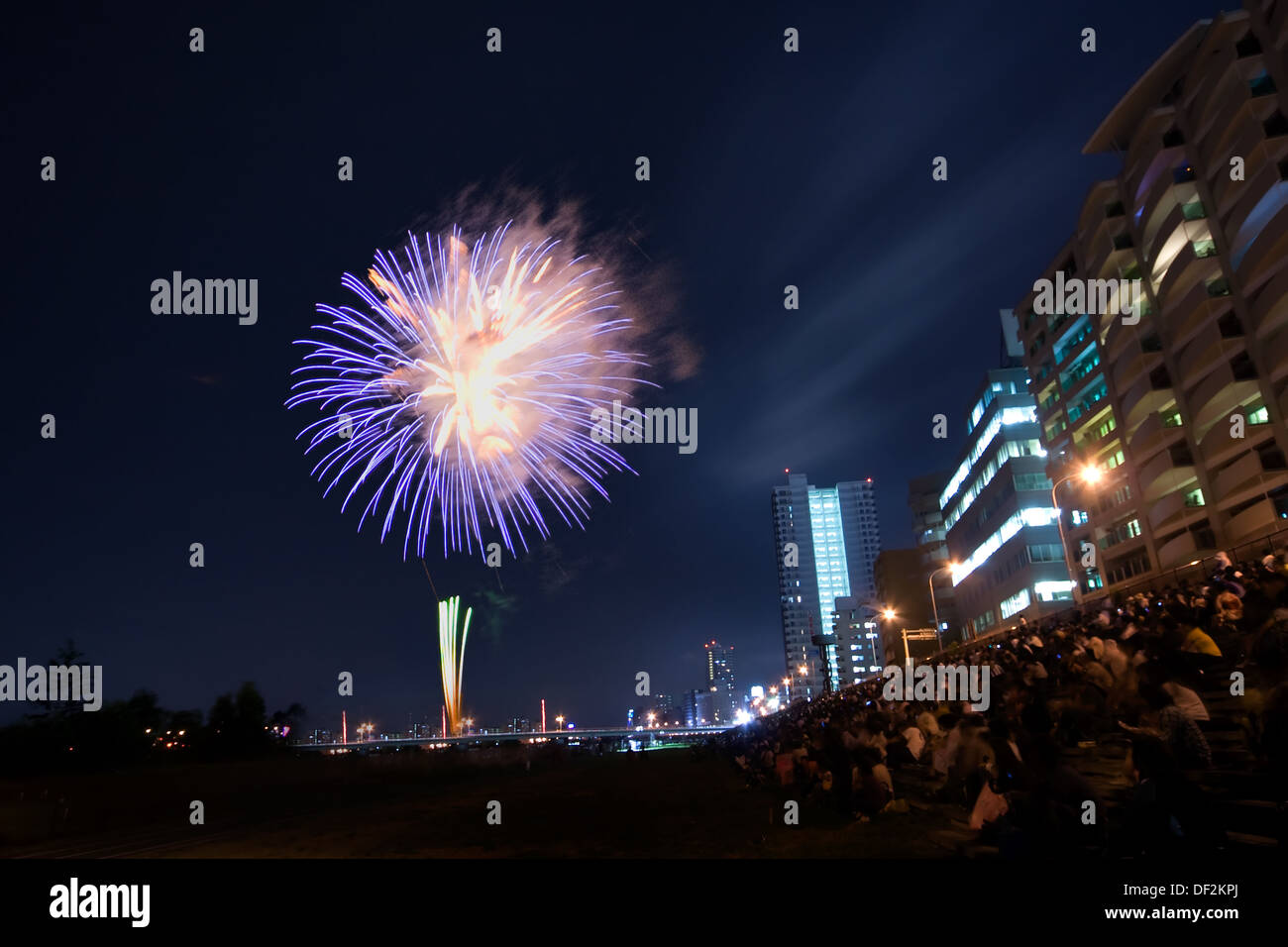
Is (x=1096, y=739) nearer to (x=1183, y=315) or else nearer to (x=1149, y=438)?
(x=1183, y=315)

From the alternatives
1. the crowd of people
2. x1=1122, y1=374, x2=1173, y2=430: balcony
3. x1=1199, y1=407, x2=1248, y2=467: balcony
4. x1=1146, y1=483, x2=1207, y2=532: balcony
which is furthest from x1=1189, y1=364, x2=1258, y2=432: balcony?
the crowd of people

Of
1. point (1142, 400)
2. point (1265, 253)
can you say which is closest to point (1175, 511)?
point (1142, 400)

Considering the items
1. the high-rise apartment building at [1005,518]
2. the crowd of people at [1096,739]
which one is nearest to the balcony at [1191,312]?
the high-rise apartment building at [1005,518]

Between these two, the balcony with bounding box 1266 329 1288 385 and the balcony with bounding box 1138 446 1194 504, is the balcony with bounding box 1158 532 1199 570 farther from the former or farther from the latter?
the balcony with bounding box 1266 329 1288 385

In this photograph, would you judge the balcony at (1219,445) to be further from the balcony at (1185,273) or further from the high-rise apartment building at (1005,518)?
the high-rise apartment building at (1005,518)

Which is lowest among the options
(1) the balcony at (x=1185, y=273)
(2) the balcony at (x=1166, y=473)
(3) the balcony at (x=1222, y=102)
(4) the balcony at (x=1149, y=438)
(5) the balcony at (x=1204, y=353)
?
(2) the balcony at (x=1166, y=473)
